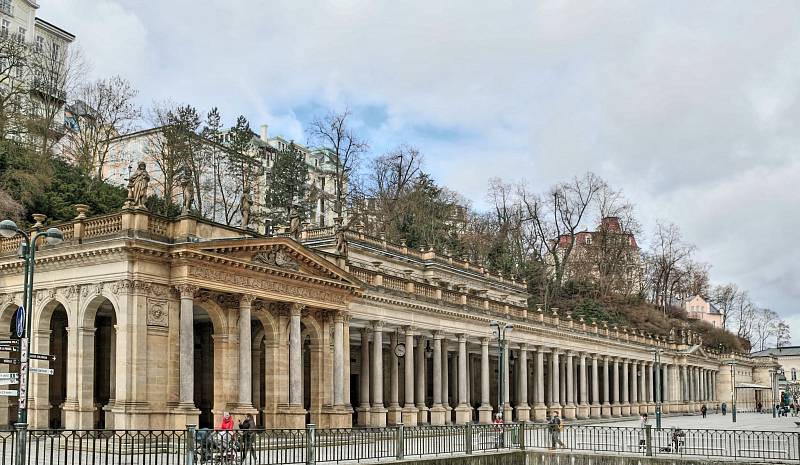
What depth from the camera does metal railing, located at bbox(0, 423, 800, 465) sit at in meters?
22.2

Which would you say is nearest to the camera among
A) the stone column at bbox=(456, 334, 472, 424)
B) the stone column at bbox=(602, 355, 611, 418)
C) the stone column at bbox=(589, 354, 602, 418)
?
the stone column at bbox=(456, 334, 472, 424)

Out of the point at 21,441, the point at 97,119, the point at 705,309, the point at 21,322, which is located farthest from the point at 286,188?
the point at 705,309

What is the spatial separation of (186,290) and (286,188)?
133 feet

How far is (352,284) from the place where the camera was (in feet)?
126

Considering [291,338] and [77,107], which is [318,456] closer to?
[291,338]

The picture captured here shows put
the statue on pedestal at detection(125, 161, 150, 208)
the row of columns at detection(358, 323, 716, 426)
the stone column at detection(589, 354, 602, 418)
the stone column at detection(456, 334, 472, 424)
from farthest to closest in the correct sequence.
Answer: the stone column at detection(589, 354, 602, 418), the stone column at detection(456, 334, 472, 424), the row of columns at detection(358, 323, 716, 426), the statue on pedestal at detection(125, 161, 150, 208)

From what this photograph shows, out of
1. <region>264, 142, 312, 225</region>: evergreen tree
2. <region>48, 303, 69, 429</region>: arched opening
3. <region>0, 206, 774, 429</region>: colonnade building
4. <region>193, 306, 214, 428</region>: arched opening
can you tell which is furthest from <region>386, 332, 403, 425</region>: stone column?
<region>264, 142, 312, 225</region>: evergreen tree

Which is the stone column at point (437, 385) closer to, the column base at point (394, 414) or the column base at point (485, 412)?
the column base at point (394, 414)

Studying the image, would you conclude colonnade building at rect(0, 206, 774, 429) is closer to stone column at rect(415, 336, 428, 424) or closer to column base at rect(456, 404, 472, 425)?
stone column at rect(415, 336, 428, 424)

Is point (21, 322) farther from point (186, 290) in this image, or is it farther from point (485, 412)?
point (485, 412)

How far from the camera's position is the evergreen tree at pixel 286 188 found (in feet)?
229

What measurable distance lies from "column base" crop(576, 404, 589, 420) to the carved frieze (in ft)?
105

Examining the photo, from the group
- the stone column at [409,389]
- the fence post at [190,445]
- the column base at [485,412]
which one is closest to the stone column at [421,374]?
the stone column at [409,389]

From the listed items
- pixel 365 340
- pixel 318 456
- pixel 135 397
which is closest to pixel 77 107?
pixel 365 340
